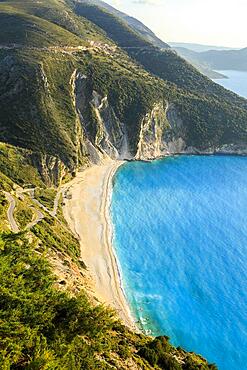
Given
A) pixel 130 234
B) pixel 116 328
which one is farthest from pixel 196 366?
pixel 130 234

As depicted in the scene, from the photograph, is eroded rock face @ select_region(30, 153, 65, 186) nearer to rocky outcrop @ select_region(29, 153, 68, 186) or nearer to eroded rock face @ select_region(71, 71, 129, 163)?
rocky outcrop @ select_region(29, 153, 68, 186)

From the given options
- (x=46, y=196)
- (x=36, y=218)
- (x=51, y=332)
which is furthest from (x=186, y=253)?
(x=51, y=332)

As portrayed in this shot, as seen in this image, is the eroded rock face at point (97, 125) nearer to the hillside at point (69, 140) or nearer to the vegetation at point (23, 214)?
the hillside at point (69, 140)

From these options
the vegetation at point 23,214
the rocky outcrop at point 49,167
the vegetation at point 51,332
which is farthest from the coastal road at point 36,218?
the vegetation at point 51,332

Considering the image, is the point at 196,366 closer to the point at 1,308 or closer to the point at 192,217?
the point at 1,308

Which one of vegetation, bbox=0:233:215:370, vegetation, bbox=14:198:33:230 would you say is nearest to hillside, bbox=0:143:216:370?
vegetation, bbox=0:233:215:370

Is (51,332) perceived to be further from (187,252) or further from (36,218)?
(187,252)
